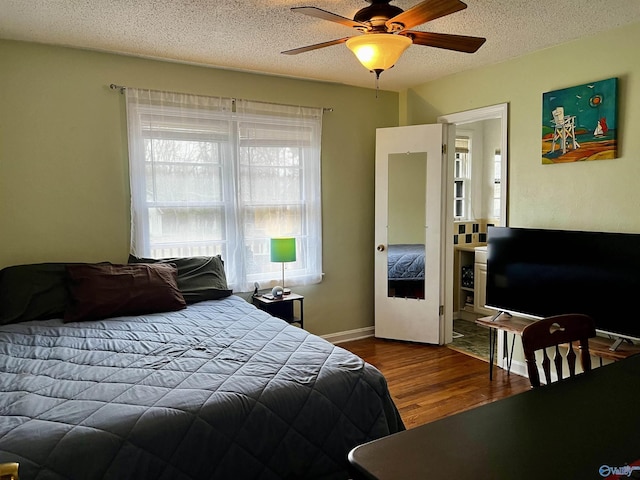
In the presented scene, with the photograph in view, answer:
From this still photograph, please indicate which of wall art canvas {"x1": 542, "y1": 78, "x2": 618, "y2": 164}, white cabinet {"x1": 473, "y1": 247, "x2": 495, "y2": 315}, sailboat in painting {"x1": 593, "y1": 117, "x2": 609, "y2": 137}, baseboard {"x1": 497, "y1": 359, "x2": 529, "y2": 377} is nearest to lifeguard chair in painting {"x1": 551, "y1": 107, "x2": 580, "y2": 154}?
wall art canvas {"x1": 542, "y1": 78, "x2": 618, "y2": 164}

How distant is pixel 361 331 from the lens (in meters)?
4.86

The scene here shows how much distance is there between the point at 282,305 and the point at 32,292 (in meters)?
1.88

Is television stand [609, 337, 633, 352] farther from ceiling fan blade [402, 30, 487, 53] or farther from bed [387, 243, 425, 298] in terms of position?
ceiling fan blade [402, 30, 487, 53]

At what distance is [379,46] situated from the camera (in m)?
2.30

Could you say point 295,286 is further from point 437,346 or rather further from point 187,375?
point 187,375

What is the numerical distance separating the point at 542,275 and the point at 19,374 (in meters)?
3.20

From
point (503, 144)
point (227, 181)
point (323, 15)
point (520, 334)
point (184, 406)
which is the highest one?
point (323, 15)

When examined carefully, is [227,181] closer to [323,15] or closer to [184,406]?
[323,15]

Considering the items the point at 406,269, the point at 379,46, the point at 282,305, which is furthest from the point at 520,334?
the point at 379,46

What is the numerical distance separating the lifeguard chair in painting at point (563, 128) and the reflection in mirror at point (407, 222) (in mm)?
1253

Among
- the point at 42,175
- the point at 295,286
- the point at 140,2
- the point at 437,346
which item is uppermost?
the point at 140,2

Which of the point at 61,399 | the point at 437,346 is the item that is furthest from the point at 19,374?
the point at 437,346

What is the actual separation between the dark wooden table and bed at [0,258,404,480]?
812mm

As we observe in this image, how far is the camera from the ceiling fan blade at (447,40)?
7.73 feet
